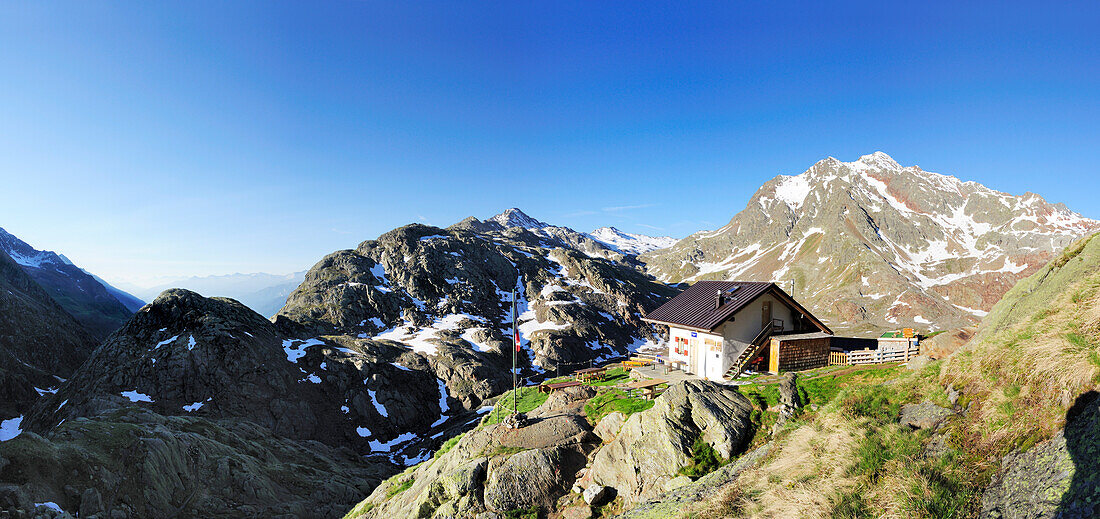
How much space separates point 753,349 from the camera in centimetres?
2794

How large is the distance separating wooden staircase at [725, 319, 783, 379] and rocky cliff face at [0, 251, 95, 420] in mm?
116030

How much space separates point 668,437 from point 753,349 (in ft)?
50.5

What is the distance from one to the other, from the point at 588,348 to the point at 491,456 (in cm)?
11272

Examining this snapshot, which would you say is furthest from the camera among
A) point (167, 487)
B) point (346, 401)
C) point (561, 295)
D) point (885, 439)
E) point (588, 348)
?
point (561, 295)

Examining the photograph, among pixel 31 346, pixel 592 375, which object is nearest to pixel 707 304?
pixel 592 375

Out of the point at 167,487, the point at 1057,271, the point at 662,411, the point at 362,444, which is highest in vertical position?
the point at 1057,271

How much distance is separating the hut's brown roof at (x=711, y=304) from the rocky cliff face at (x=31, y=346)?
11265cm

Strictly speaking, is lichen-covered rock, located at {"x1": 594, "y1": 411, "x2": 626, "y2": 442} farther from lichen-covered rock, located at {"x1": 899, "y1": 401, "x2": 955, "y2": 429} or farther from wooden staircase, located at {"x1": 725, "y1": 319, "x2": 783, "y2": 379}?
wooden staircase, located at {"x1": 725, "y1": 319, "x2": 783, "y2": 379}

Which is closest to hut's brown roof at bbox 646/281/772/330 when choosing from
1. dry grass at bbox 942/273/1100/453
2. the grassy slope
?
the grassy slope

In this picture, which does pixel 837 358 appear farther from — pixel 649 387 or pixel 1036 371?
pixel 1036 371

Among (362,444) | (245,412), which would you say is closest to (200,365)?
(245,412)

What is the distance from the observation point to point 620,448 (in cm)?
1691

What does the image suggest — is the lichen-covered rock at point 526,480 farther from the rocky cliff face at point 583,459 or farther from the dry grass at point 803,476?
the dry grass at point 803,476

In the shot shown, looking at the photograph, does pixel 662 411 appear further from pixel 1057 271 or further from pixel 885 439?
pixel 1057 271
